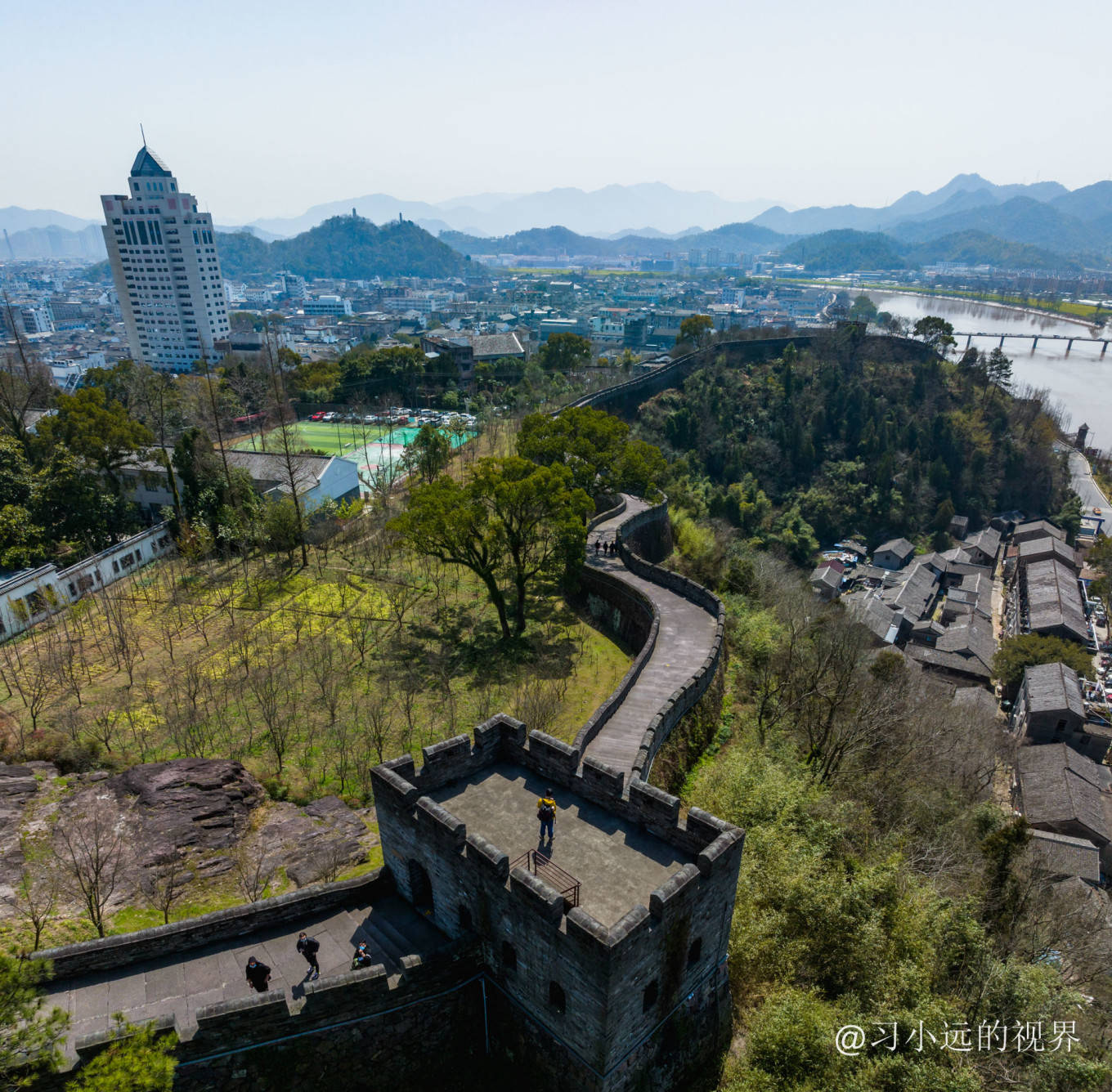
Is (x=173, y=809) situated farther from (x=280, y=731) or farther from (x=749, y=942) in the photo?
(x=749, y=942)

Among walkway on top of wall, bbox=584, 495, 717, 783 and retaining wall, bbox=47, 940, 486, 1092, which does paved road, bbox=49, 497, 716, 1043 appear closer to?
retaining wall, bbox=47, 940, 486, 1092

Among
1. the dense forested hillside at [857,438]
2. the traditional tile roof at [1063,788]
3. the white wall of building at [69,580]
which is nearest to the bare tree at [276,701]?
the white wall of building at [69,580]

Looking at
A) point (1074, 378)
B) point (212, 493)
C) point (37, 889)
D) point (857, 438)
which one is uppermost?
point (212, 493)

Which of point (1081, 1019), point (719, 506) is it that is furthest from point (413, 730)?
point (719, 506)

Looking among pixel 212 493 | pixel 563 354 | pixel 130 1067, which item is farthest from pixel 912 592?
pixel 130 1067

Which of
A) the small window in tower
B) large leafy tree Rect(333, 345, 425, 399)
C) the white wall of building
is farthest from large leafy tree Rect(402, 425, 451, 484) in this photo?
the small window in tower

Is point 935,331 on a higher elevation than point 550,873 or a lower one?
higher

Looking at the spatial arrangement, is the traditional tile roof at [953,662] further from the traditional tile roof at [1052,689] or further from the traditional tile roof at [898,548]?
the traditional tile roof at [898,548]

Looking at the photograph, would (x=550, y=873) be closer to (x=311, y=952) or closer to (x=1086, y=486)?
(x=311, y=952)
